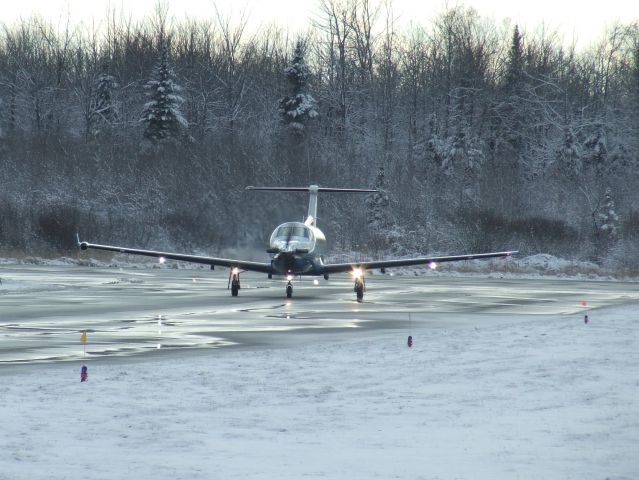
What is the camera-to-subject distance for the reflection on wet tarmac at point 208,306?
58.2 ft

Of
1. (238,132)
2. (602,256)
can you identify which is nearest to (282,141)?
(238,132)

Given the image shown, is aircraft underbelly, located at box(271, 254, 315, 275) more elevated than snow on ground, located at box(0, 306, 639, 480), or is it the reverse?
aircraft underbelly, located at box(271, 254, 315, 275)

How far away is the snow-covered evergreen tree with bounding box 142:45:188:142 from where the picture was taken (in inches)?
2891

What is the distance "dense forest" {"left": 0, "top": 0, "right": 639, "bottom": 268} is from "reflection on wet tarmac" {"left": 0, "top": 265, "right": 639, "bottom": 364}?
15.7m

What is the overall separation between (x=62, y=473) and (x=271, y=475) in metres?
1.69

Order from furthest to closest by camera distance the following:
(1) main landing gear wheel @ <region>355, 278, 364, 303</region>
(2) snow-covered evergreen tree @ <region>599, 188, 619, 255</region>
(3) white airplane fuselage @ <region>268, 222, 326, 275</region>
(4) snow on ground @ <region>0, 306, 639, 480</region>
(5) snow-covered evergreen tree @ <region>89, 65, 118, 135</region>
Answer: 1. (5) snow-covered evergreen tree @ <region>89, 65, 118, 135</region>
2. (2) snow-covered evergreen tree @ <region>599, 188, 619, 255</region>
3. (3) white airplane fuselage @ <region>268, 222, 326, 275</region>
4. (1) main landing gear wheel @ <region>355, 278, 364, 303</region>
5. (4) snow on ground @ <region>0, 306, 639, 480</region>

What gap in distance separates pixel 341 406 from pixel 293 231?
63.4 ft

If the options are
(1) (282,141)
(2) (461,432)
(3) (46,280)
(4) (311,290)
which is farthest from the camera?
(1) (282,141)

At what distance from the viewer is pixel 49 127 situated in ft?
269

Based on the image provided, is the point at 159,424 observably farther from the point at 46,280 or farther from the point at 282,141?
the point at 282,141

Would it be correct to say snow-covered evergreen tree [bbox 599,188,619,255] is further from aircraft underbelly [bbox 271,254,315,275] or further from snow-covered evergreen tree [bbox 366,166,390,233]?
aircraft underbelly [bbox 271,254,315,275]

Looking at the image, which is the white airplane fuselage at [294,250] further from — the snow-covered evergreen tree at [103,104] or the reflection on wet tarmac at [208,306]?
the snow-covered evergreen tree at [103,104]

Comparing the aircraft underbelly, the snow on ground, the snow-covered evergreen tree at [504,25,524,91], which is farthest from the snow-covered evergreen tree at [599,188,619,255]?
the snow on ground

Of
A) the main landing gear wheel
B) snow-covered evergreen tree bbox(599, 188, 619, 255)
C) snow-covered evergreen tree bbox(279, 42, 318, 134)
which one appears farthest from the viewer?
snow-covered evergreen tree bbox(279, 42, 318, 134)
